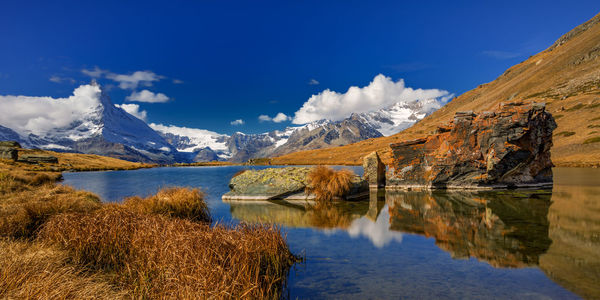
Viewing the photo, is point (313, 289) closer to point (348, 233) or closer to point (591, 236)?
point (348, 233)

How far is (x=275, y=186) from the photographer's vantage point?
17438mm

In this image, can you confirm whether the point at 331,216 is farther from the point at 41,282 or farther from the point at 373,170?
the point at 373,170

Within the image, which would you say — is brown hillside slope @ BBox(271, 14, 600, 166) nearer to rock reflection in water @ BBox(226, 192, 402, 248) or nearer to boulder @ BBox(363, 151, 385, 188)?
boulder @ BBox(363, 151, 385, 188)

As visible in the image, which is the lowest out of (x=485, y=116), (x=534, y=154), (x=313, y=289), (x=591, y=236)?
(x=313, y=289)

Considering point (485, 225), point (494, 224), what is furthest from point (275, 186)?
point (494, 224)

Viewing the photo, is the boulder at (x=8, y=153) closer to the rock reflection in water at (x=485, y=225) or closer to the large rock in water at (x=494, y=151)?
the rock reflection in water at (x=485, y=225)

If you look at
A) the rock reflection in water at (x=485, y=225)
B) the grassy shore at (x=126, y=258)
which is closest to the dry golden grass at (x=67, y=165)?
the grassy shore at (x=126, y=258)

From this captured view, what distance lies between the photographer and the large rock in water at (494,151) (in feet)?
61.8

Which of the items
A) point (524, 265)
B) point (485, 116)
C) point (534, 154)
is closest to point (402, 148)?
point (485, 116)

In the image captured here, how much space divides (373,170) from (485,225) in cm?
1446

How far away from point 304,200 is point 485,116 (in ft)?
47.0

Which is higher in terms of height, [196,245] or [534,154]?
[534,154]

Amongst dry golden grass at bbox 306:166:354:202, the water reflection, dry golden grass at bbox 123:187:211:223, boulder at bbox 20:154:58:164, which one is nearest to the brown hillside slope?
dry golden grass at bbox 306:166:354:202

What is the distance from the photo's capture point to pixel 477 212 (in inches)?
466
